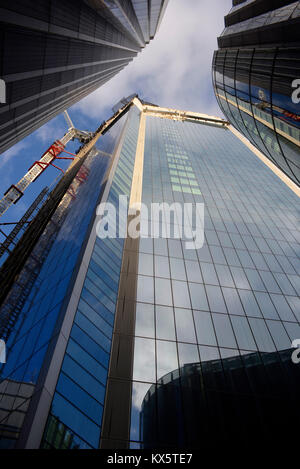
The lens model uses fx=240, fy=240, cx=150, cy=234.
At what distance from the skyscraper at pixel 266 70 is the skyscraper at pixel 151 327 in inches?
441

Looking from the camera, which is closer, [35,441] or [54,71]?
[35,441]

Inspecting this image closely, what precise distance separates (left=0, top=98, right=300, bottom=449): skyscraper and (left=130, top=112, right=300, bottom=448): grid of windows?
0.32 ft

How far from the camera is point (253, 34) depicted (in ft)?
56.6

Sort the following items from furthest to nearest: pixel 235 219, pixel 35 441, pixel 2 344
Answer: pixel 235 219, pixel 2 344, pixel 35 441

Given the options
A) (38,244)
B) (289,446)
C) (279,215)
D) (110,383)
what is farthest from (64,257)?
(279,215)

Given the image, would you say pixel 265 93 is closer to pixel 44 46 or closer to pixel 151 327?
pixel 44 46

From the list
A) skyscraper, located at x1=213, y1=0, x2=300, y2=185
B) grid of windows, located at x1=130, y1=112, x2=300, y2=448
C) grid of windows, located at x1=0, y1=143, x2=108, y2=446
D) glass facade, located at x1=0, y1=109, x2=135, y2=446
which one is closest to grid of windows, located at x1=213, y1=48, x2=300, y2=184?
skyscraper, located at x1=213, y1=0, x2=300, y2=185

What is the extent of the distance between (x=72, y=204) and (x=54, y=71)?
54.5 ft

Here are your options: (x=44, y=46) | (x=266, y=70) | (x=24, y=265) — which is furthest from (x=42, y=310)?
(x=266, y=70)

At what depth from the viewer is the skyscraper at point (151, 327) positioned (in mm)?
11297

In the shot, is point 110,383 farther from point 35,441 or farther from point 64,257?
point 64,257

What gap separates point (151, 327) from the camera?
1616cm

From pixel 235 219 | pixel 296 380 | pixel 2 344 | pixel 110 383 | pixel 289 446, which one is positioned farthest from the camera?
pixel 235 219

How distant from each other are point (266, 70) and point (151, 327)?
18.4 meters
